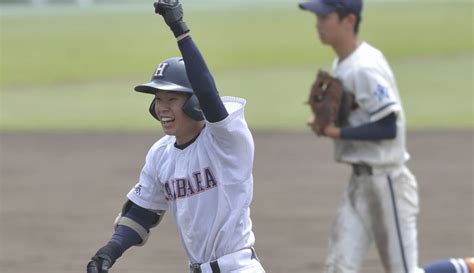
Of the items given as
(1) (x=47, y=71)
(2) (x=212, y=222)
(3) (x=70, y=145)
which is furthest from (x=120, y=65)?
(2) (x=212, y=222)

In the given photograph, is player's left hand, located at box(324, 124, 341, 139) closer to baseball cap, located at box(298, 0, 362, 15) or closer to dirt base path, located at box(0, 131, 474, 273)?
baseball cap, located at box(298, 0, 362, 15)

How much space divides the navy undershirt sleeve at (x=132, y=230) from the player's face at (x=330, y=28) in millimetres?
2135

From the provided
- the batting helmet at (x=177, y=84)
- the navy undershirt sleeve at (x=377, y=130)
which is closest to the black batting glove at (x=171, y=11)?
the batting helmet at (x=177, y=84)

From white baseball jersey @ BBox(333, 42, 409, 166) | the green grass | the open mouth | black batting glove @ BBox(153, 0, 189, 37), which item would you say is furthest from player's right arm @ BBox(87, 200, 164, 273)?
the green grass

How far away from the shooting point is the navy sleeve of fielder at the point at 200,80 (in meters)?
4.16

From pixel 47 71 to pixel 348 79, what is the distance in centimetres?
1861

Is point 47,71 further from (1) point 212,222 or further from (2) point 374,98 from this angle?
(1) point 212,222

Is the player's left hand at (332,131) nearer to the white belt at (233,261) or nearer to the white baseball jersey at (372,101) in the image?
the white baseball jersey at (372,101)

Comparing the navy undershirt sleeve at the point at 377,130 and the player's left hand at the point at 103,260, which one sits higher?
the navy undershirt sleeve at the point at 377,130

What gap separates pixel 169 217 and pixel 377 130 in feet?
15.1

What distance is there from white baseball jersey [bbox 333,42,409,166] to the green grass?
977 cm

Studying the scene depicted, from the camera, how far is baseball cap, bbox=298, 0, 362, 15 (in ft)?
21.4

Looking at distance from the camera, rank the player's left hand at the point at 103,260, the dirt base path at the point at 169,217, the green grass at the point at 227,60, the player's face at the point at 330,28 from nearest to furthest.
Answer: the player's left hand at the point at 103,260
the player's face at the point at 330,28
the dirt base path at the point at 169,217
the green grass at the point at 227,60

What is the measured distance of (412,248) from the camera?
20.3 ft
